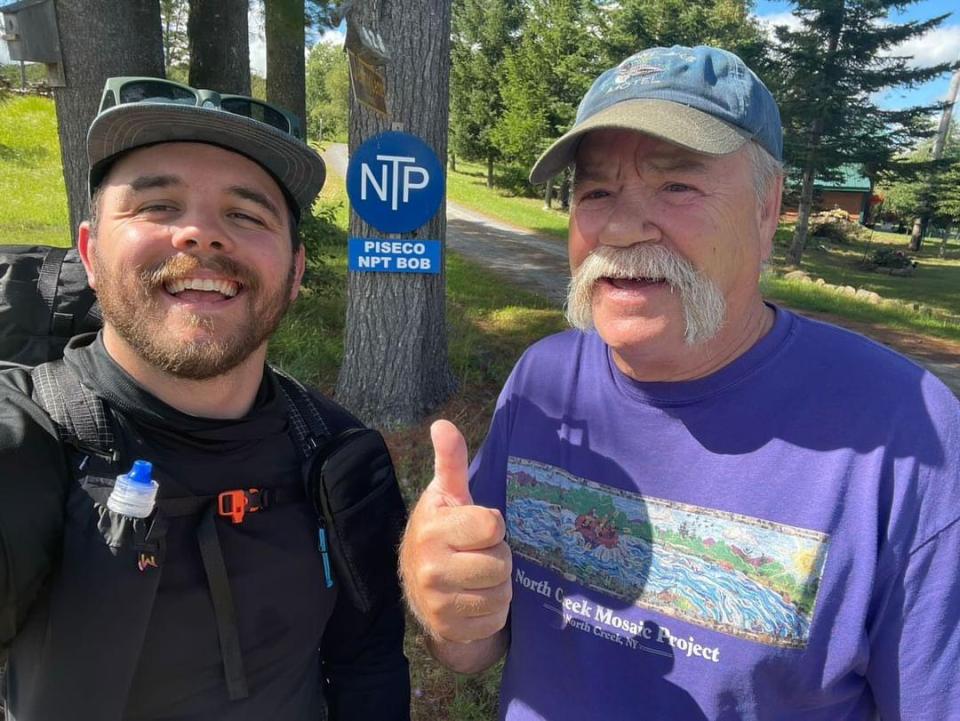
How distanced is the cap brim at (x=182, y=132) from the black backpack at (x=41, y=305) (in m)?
0.46

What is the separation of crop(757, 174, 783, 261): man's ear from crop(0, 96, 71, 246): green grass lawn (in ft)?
18.4

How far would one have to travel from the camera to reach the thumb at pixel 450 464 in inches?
49.1

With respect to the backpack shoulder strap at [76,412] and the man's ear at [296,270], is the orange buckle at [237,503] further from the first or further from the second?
the man's ear at [296,270]

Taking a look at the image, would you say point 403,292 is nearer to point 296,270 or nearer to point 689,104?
point 296,270

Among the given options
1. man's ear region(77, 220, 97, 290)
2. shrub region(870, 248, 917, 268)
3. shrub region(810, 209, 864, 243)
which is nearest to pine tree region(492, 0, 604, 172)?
shrub region(870, 248, 917, 268)

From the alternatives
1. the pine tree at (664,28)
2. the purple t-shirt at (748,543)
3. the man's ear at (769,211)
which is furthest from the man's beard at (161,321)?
the pine tree at (664,28)

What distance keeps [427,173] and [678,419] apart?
10.2ft

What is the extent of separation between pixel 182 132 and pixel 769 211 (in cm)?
145

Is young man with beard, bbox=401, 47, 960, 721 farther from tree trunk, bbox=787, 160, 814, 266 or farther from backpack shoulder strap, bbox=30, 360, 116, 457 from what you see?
tree trunk, bbox=787, 160, 814, 266

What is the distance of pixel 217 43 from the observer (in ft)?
19.4

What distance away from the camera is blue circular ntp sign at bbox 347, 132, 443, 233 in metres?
4.00

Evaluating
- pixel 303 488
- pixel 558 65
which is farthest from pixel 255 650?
pixel 558 65

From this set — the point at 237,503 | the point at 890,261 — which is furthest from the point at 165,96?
the point at 890,261

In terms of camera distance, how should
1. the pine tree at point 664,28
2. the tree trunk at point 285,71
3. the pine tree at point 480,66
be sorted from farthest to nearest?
the pine tree at point 480,66
the pine tree at point 664,28
the tree trunk at point 285,71
